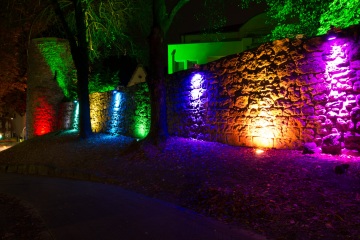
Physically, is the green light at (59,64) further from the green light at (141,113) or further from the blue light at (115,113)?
the green light at (141,113)

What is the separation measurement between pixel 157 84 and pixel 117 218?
6174 mm

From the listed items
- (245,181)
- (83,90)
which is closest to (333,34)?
(245,181)

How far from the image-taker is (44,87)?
23281 mm

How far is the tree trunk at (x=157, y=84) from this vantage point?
1082cm

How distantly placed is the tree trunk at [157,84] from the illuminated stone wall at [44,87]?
1458 cm

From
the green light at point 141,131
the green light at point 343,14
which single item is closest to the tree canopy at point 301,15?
the green light at point 343,14

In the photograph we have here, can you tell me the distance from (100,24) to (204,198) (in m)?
12.6

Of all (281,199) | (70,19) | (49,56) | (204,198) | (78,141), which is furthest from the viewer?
(49,56)

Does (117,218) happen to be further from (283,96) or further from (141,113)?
(141,113)

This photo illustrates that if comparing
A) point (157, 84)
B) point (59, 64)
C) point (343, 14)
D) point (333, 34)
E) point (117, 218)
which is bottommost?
point (117, 218)

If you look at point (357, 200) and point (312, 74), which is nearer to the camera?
point (357, 200)

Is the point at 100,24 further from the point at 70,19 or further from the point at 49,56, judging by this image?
the point at 49,56

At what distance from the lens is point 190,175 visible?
772 cm

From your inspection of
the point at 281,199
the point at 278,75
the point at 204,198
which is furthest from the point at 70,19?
the point at 281,199
